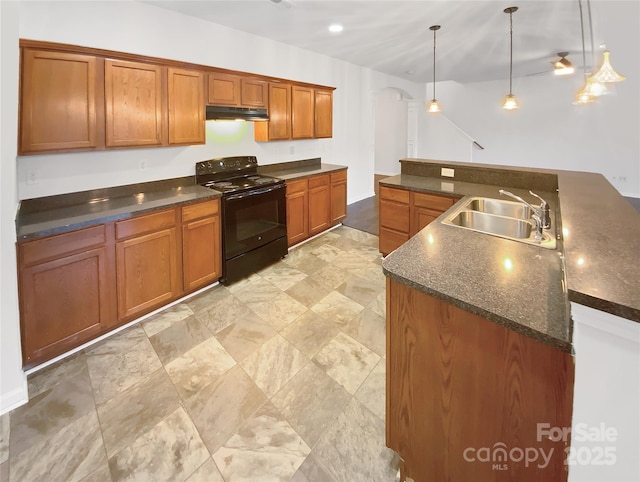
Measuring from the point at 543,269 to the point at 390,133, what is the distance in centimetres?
900

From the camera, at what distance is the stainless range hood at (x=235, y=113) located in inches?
136

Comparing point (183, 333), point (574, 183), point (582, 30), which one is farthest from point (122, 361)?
point (582, 30)

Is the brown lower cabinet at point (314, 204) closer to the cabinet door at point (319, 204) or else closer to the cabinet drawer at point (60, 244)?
the cabinet door at point (319, 204)

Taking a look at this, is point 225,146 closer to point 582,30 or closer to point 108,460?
point 108,460

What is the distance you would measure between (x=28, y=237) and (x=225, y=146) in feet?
7.54

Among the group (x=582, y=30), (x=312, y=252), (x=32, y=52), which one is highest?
(x=582, y=30)

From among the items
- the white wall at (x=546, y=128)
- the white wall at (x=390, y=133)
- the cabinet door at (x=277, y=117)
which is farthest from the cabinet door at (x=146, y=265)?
the white wall at (x=390, y=133)

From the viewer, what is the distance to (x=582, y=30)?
3.99m

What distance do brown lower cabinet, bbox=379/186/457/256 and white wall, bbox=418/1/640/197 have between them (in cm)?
502

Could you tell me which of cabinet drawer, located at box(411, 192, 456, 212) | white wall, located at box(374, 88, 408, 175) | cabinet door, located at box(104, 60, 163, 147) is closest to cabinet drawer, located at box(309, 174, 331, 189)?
cabinet drawer, located at box(411, 192, 456, 212)

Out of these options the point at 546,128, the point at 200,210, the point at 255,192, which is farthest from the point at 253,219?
the point at 546,128

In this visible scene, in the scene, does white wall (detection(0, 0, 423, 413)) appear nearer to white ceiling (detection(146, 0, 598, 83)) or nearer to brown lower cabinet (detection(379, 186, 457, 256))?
white ceiling (detection(146, 0, 598, 83))

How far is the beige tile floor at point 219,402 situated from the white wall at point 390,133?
747cm

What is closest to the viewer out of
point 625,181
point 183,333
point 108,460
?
point 108,460
